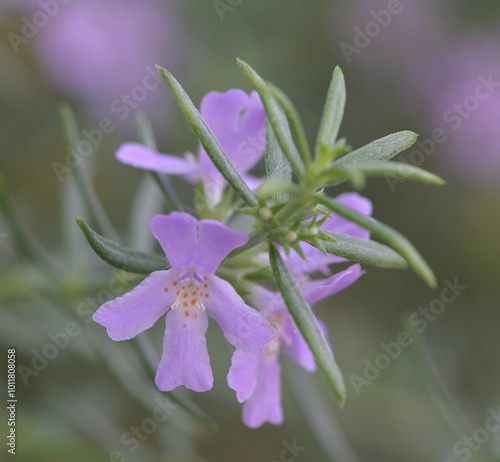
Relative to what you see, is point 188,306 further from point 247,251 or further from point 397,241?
point 397,241

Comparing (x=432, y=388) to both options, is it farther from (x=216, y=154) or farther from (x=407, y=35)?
(x=407, y=35)

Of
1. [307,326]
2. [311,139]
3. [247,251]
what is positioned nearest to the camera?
[307,326]

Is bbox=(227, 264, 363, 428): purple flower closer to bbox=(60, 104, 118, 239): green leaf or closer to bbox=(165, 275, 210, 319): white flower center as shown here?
bbox=(165, 275, 210, 319): white flower center

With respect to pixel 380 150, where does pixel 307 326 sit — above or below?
below

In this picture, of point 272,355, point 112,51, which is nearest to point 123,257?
point 272,355

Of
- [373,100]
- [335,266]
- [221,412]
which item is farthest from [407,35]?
[221,412]

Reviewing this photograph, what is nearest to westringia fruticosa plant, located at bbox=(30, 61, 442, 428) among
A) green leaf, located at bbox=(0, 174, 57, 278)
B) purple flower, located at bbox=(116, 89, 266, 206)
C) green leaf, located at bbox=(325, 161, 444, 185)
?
green leaf, located at bbox=(325, 161, 444, 185)

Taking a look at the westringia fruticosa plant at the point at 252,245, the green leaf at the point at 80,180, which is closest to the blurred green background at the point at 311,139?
the green leaf at the point at 80,180
